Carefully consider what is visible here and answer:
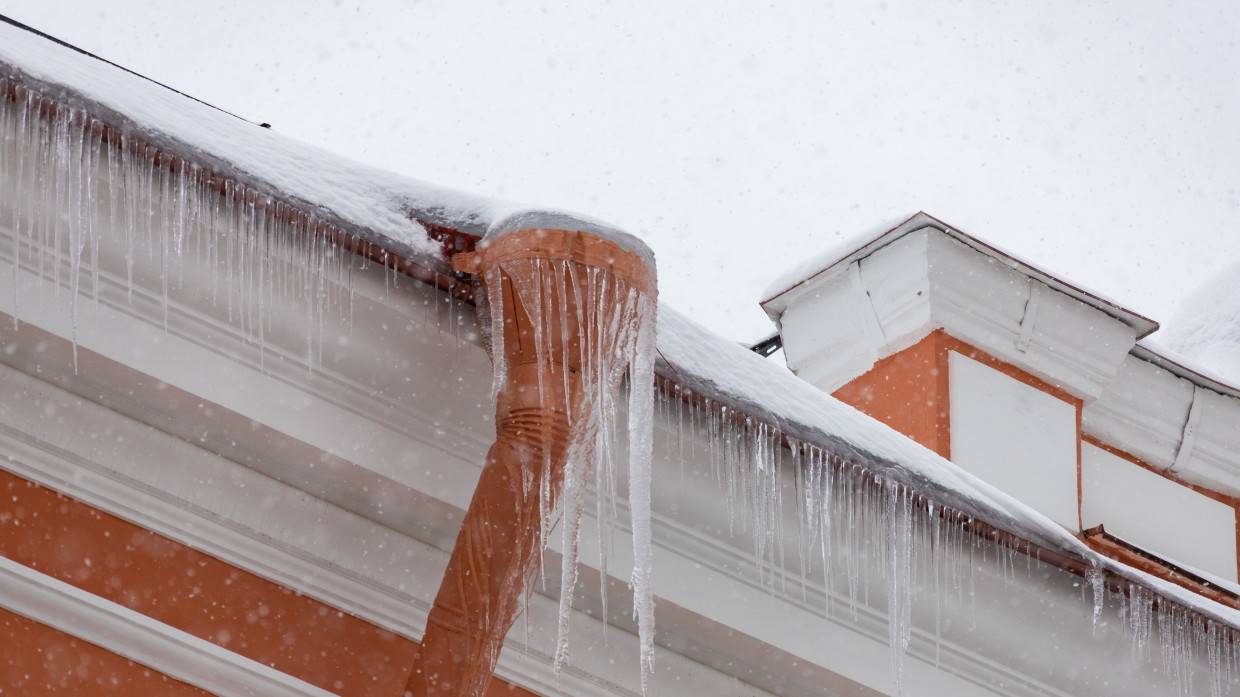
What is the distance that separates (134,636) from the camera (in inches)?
145

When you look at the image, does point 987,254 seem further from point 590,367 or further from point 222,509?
point 222,509

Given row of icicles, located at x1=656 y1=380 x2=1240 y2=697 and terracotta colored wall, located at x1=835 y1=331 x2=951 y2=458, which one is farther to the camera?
terracotta colored wall, located at x1=835 y1=331 x2=951 y2=458

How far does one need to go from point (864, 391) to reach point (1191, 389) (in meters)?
1.33

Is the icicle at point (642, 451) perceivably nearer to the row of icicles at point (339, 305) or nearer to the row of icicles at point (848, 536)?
the row of icicles at point (339, 305)

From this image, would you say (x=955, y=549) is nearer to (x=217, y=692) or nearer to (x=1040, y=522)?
(x=1040, y=522)

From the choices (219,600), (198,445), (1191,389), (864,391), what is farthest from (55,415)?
(1191,389)

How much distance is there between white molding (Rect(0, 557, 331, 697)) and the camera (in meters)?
3.65

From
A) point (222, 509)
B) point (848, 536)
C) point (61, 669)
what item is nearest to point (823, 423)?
point (848, 536)

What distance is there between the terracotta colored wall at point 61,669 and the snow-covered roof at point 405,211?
3.59 ft

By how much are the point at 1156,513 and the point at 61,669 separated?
14.7ft

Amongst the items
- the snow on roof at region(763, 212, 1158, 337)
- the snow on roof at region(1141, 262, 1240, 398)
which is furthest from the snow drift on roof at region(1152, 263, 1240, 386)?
the snow on roof at region(763, 212, 1158, 337)

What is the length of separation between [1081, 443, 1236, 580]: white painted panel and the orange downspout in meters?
3.34

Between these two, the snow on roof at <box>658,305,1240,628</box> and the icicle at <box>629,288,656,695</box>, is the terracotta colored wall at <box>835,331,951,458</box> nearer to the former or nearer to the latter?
the snow on roof at <box>658,305,1240,628</box>

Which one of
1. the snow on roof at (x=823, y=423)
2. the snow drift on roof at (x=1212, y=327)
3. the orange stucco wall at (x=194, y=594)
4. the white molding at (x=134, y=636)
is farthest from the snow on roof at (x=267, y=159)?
the snow drift on roof at (x=1212, y=327)
